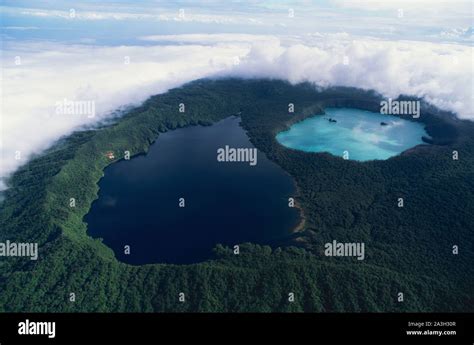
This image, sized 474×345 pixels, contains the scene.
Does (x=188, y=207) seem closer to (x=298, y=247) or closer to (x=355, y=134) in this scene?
(x=298, y=247)

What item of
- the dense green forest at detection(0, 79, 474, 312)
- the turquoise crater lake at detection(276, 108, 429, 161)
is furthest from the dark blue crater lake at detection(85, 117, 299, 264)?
the turquoise crater lake at detection(276, 108, 429, 161)

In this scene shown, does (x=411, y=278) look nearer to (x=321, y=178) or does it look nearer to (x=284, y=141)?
(x=321, y=178)

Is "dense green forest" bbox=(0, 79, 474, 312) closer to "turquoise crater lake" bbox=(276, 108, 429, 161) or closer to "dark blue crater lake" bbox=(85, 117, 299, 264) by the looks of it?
"dark blue crater lake" bbox=(85, 117, 299, 264)

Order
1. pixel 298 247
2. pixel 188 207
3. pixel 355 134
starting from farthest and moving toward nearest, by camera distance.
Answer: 1. pixel 355 134
2. pixel 188 207
3. pixel 298 247

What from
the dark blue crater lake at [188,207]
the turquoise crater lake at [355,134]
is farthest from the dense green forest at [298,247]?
the turquoise crater lake at [355,134]

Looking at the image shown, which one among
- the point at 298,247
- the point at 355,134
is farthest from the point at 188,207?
the point at 355,134

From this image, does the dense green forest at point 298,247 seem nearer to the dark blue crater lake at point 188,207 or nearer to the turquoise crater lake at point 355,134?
the dark blue crater lake at point 188,207
